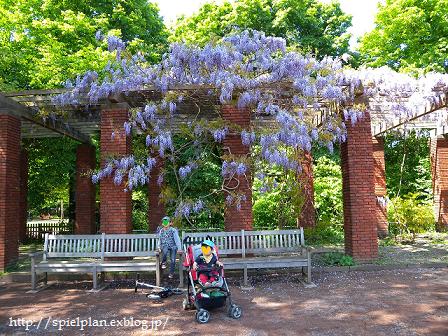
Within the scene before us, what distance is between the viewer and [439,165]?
1573 centimetres

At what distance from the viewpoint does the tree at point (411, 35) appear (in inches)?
707

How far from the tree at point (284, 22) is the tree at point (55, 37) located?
11.3 ft

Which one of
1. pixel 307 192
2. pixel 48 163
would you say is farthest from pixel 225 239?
pixel 48 163

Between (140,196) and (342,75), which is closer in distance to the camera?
(342,75)

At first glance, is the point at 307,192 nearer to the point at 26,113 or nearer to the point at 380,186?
the point at 380,186

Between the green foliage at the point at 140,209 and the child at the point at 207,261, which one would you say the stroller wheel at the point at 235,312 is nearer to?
the child at the point at 207,261

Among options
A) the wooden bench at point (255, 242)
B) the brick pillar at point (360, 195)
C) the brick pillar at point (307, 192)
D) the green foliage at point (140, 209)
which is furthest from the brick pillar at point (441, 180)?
the green foliage at point (140, 209)

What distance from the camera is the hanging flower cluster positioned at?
899 cm

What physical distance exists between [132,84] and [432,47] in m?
15.0

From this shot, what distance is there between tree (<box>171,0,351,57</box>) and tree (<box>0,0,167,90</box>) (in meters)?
3.44

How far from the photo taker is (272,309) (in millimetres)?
6164

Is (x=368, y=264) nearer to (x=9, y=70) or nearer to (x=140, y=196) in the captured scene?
(x=140, y=196)

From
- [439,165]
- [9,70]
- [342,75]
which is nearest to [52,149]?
[9,70]

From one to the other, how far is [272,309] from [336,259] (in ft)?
11.9
